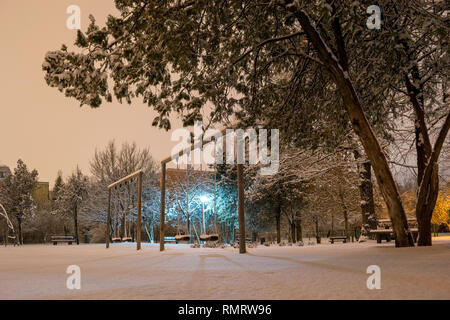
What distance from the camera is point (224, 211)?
28.4m

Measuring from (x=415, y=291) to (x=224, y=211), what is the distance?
25.6 m

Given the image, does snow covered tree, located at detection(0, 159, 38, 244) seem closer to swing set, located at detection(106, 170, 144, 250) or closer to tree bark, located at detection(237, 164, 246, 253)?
swing set, located at detection(106, 170, 144, 250)

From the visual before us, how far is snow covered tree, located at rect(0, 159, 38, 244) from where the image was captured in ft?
114

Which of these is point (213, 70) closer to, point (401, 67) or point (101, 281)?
point (401, 67)

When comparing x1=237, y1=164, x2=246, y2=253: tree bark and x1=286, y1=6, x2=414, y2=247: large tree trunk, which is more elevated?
x1=286, y1=6, x2=414, y2=247: large tree trunk

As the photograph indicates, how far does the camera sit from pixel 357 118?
7.21 metres

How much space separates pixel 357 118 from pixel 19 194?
116ft

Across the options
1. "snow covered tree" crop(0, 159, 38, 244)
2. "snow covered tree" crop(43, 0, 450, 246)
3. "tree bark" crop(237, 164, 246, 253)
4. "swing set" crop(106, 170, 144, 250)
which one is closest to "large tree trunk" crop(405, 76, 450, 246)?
"snow covered tree" crop(43, 0, 450, 246)

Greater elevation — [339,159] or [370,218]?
[339,159]

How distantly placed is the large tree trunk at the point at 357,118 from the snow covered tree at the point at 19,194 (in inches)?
1360

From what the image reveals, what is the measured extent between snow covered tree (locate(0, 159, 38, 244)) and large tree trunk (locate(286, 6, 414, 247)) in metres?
34.6

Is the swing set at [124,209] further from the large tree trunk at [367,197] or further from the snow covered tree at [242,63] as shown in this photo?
the large tree trunk at [367,197]

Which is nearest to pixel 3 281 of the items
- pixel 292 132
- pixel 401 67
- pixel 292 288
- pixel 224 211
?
pixel 292 288

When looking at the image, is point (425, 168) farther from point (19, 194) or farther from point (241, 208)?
point (19, 194)
